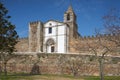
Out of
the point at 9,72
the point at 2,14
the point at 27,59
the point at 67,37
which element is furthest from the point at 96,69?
the point at 67,37

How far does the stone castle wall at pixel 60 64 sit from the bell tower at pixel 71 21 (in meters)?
22.0

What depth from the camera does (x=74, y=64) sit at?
120 ft

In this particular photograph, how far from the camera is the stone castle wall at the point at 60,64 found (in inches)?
1406

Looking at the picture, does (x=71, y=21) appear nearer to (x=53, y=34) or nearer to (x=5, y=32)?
(x=53, y=34)

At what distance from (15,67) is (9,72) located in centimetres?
116

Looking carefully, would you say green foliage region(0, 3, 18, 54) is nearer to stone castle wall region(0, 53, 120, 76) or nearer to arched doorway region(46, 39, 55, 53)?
stone castle wall region(0, 53, 120, 76)

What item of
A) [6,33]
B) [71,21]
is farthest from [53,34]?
[6,33]

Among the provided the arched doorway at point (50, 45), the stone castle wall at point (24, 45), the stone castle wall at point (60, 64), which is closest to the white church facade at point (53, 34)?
the arched doorway at point (50, 45)

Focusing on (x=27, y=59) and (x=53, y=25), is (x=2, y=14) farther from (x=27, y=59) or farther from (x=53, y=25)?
(x=53, y=25)

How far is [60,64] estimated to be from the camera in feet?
119

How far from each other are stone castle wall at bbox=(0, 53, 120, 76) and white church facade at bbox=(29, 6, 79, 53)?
20026mm

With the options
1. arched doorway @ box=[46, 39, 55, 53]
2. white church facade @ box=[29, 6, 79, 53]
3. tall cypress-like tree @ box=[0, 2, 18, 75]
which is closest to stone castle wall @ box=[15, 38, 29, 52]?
white church facade @ box=[29, 6, 79, 53]

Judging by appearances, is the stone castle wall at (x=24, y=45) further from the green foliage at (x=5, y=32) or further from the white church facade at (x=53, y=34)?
the green foliage at (x=5, y=32)

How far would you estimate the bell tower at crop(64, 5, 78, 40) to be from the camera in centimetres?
5953
